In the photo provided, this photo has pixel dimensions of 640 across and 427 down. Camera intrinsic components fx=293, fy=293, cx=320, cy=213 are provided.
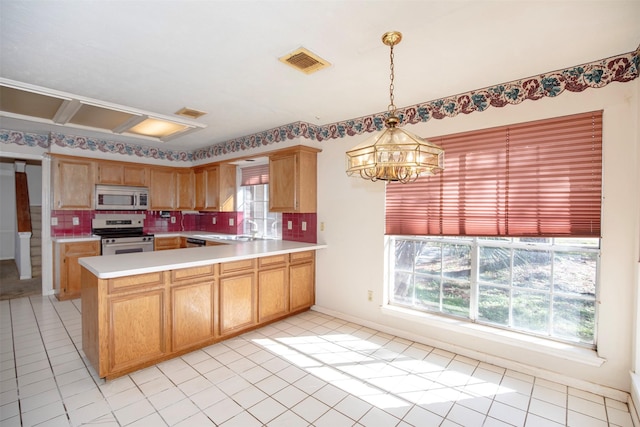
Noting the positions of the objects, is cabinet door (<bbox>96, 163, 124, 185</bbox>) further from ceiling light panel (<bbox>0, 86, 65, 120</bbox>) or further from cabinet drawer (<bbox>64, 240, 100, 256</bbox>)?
ceiling light panel (<bbox>0, 86, 65, 120</bbox>)

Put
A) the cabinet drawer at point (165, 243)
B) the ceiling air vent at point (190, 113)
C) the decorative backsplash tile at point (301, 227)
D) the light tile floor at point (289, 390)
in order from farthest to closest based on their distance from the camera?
the cabinet drawer at point (165, 243) → the decorative backsplash tile at point (301, 227) → the ceiling air vent at point (190, 113) → the light tile floor at point (289, 390)

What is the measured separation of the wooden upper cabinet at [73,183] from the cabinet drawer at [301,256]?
3385 mm

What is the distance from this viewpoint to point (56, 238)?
4.26 metres

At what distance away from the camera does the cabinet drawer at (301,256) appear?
144 inches

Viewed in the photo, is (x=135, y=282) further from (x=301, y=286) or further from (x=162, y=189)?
(x=162, y=189)

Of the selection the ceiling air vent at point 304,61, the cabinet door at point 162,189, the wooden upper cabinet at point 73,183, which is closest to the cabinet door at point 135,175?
the cabinet door at point 162,189

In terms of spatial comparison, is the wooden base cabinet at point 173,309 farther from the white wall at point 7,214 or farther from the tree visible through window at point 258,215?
the white wall at point 7,214

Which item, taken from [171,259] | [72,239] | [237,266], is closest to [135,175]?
[72,239]

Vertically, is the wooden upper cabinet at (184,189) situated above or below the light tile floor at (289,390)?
above

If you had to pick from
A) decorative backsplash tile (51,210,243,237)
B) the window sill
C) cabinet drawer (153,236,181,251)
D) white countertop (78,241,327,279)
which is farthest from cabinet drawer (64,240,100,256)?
the window sill

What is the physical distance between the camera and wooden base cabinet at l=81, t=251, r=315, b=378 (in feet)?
7.41

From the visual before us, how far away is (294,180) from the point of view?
147 inches

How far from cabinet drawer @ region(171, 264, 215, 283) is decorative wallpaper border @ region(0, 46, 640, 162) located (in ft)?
6.32

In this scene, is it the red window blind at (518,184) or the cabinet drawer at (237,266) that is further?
the cabinet drawer at (237,266)
